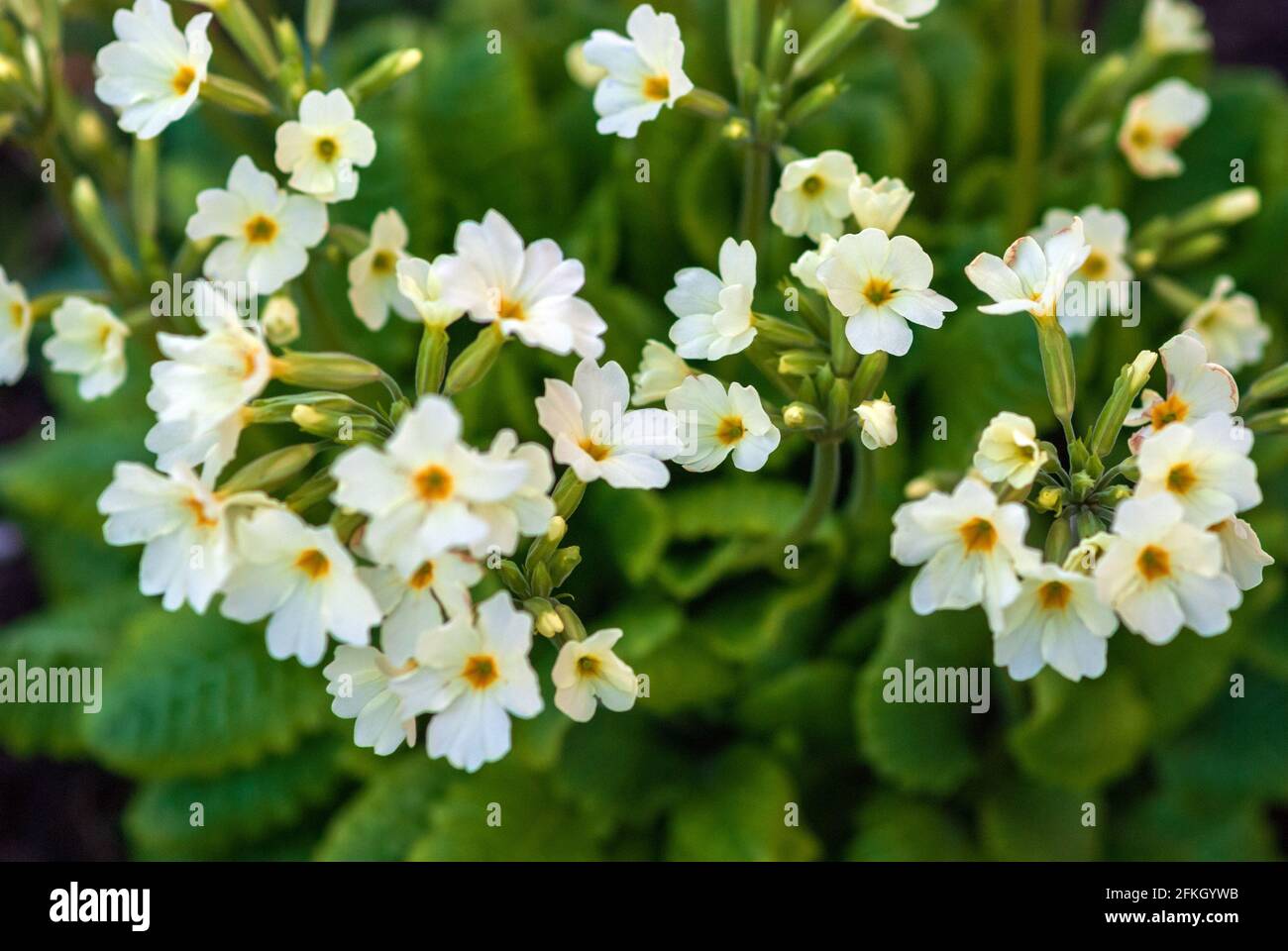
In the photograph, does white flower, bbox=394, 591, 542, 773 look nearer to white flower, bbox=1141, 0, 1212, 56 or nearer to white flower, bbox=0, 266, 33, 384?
white flower, bbox=0, 266, 33, 384

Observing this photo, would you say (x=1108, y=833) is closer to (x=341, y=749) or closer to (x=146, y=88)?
(x=341, y=749)

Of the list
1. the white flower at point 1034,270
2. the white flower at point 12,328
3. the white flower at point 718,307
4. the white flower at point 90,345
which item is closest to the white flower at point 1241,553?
the white flower at point 1034,270

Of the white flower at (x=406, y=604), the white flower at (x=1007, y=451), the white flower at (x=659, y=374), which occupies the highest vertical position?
the white flower at (x=659, y=374)

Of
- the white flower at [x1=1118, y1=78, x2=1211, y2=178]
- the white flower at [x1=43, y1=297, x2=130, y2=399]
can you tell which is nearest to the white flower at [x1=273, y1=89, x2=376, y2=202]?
the white flower at [x1=43, y1=297, x2=130, y2=399]

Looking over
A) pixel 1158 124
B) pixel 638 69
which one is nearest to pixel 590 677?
pixel 638 69

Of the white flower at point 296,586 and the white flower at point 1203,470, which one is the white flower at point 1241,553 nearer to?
the white flower at point 1203,470

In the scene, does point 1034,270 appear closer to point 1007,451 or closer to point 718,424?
point 1007,451
